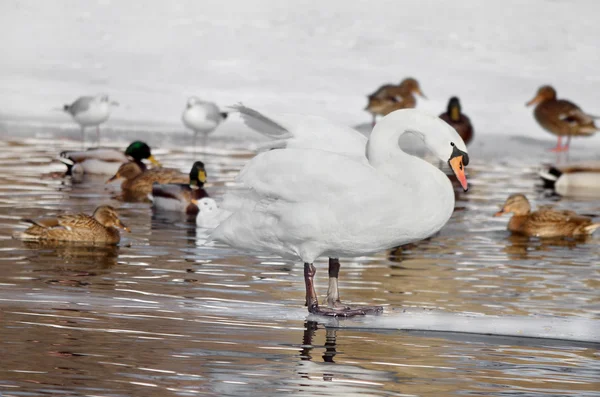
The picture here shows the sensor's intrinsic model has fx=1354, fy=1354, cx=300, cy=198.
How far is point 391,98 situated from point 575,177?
9.66 meters

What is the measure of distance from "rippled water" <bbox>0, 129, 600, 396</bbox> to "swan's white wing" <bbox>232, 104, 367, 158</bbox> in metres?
1.00

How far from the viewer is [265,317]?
7867 millimetres

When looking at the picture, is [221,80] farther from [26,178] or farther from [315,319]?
[315,319]

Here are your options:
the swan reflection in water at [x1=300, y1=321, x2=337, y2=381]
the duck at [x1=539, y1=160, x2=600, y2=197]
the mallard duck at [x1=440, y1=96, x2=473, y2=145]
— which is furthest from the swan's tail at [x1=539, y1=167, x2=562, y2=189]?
the swan reflection in water at [x1=300, y1=321, x2=337, y2=381]

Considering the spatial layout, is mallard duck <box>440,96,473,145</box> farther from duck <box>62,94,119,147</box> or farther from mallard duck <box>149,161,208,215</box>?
mallard duck <box>149,161,208,215</box>

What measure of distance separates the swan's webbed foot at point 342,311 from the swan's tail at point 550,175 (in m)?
10.9

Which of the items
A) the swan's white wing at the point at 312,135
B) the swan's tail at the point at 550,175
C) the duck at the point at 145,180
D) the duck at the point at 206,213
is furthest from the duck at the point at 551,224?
the swan's white wing at the point at 312,135

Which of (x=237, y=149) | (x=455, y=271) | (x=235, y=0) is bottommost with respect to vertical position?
(x=455, y=271)

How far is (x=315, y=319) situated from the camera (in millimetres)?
7859

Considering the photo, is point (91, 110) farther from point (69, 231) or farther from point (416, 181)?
point (416, 181)

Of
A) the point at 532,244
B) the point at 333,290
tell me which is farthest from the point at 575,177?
the point at 333,290

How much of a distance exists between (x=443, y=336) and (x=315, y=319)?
80 centimetres

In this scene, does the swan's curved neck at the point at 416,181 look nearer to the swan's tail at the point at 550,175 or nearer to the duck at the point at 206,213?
the duck at the point at 206,213

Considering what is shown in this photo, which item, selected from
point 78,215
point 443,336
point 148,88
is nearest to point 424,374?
point 443,336
